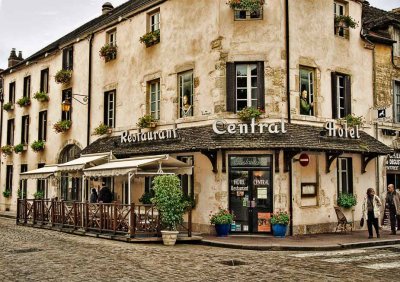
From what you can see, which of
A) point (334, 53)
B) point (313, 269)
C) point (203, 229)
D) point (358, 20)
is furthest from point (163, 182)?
point (358, 20)

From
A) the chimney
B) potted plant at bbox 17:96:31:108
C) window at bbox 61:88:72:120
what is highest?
the chimney

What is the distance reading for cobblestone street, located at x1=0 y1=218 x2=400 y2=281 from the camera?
8750 millimetres

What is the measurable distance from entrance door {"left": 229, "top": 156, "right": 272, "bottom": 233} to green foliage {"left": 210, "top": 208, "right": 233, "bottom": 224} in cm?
44

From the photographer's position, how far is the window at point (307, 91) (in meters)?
16.2

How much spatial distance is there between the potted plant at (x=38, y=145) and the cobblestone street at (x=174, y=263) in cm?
1229

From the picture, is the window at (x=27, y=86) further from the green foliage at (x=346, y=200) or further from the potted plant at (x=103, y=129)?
the green foliage at (x=346, y=200)

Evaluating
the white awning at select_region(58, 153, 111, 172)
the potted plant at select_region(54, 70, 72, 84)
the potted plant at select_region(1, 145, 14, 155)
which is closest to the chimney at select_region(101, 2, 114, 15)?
the potted plant at select_region(54, 70, 72, 84)

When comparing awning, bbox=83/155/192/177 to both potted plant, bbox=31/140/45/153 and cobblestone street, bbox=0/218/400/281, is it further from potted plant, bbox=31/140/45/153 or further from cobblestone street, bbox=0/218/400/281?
potted plant, bbox=31/140/45/153

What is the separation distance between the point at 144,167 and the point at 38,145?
11.7 m

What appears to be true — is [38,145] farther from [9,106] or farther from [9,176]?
[9,106]

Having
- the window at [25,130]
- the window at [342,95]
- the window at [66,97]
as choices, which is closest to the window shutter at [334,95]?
the window at [342,95]

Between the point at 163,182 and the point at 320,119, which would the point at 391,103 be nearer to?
the point at 320,119

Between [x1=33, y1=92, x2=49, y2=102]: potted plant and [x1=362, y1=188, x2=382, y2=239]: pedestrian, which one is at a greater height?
[x1=33, y1=92, x2=49, y2=102]: potted plant

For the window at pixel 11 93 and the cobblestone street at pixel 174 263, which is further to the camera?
the window at pixel 11 93
